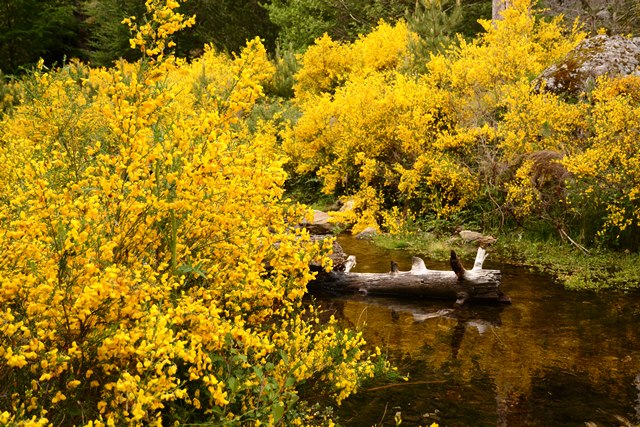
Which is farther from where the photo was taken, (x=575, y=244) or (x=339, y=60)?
(x=339, y=60)

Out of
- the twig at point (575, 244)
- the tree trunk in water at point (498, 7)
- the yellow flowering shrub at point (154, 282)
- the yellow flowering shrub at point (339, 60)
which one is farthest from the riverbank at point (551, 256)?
the tree trunk in water at point (498, 7)

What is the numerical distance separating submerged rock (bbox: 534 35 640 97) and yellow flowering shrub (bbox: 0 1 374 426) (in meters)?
11.2

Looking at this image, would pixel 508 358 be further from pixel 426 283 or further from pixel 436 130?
pixel 436 130

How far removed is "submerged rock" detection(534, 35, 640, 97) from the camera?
14.4 metres

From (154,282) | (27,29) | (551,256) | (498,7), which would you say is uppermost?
(498,7)

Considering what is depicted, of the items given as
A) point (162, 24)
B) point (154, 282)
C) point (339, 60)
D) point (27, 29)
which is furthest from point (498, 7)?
point (27, 29)

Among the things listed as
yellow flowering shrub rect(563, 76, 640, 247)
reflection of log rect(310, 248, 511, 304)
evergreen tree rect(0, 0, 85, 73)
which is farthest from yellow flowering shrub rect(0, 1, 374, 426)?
evergreen tree rect(0, 0, 85, 73)

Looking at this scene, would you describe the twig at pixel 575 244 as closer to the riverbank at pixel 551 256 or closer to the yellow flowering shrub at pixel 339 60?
the riverbank at pixel 551 256

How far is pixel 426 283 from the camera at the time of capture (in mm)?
9352

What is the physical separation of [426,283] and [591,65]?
8235 mm

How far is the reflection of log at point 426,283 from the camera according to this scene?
9102 mm

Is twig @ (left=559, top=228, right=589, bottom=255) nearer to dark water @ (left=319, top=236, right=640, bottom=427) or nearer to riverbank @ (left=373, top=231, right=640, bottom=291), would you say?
riverbank @ (left=373, top=231, right=640, bottom=291)

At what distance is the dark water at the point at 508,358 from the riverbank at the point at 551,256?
51cm

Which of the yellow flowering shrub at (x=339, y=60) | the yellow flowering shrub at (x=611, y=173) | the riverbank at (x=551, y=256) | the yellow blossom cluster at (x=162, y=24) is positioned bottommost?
the riverbank at (x=551, y=256)
